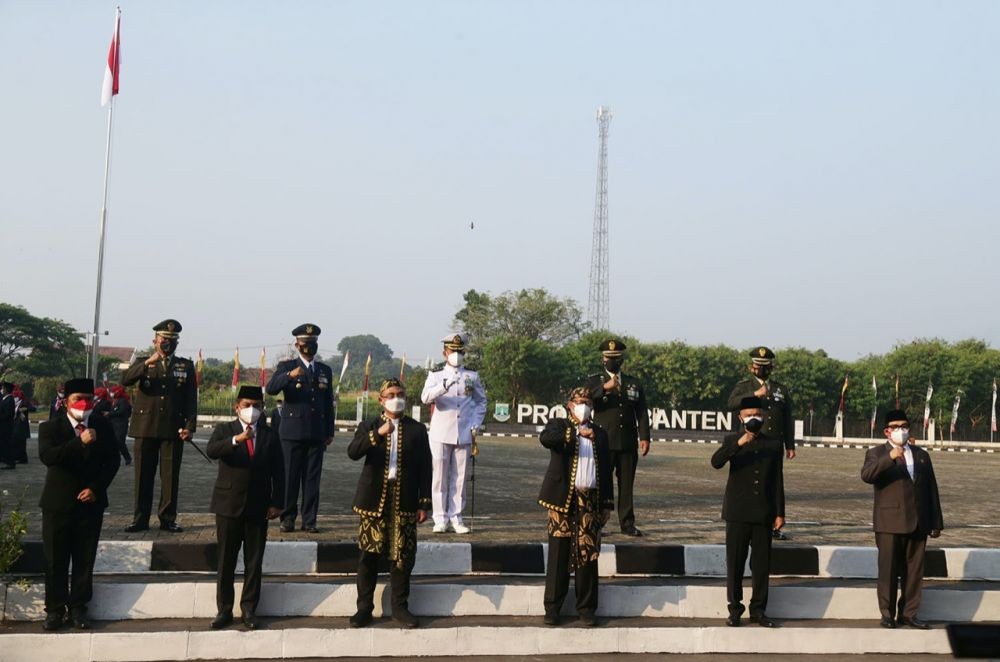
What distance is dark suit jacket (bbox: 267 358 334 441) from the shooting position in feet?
35.5

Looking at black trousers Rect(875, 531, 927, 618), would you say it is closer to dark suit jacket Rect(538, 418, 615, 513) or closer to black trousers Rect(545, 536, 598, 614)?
dark suit jacket Rect(538, 418, 615, 513)

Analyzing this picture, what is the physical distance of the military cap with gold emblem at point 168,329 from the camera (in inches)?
425

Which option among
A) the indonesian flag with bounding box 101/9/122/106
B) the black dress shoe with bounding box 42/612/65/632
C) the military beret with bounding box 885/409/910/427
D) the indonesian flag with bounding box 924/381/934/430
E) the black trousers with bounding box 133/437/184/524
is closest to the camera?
the black dress shoe with bounding box 42/612/65/632

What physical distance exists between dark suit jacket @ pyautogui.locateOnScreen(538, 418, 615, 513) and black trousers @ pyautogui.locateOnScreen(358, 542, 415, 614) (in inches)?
50.1

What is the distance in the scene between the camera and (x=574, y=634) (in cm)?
827

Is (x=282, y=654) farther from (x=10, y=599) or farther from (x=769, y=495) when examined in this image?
(x=769, y=495)

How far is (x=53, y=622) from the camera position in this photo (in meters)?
7.95

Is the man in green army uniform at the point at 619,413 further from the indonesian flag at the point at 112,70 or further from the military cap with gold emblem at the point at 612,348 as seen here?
the indonesian flag at the point at 112,70

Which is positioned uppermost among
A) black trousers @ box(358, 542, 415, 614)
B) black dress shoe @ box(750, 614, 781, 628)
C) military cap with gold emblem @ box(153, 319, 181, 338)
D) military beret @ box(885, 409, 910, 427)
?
military cap with gold emblem @ box(153, 319, 181, 338)

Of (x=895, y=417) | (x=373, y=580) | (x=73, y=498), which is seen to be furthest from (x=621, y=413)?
(x=73, y=498)

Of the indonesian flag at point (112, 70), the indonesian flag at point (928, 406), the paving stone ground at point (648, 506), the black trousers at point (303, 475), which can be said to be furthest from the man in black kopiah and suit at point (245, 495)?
the indonesian flag at point (928, 406)

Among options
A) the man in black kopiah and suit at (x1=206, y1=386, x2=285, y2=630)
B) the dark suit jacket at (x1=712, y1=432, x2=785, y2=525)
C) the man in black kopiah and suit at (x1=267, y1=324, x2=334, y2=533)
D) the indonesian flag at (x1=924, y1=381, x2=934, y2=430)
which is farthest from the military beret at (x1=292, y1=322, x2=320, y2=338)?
the indonesian flag at (x1=924, y1=381, x2=934, y2=430)

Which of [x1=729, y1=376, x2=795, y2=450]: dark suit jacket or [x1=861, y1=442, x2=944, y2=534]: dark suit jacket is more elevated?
[x1=729, y1=376, x2=795, y2=450]: dark suit jacket

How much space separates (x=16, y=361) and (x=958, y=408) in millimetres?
62843
